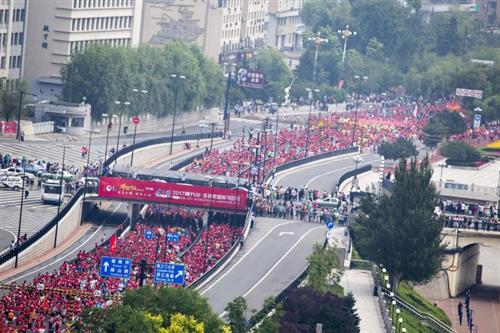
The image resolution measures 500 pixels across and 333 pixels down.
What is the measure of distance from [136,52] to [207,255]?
2476 inches

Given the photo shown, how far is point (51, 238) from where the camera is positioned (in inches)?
5128

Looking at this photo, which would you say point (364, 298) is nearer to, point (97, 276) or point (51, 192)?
point (97, 276)

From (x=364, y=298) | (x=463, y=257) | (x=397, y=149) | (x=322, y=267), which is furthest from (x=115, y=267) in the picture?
(x=397, y=149)

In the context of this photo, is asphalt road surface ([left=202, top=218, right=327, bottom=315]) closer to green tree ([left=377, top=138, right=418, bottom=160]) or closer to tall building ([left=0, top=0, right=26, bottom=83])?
green tree ([left=377, top=138, right=418, bottom=160])

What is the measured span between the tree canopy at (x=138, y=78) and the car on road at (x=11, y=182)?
36569 mm

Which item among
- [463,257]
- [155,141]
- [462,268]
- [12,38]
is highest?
[12,38]

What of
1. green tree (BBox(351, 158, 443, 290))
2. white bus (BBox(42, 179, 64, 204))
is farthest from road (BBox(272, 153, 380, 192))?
green tree (BBox(351, 158, 443, 290))

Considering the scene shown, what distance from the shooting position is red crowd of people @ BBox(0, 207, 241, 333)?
10294 centimetres

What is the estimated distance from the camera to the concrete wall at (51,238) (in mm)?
123625

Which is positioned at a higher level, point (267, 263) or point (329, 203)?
point (329, 203)

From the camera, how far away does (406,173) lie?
132 metres

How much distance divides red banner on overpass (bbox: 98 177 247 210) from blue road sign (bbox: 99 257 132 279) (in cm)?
3164

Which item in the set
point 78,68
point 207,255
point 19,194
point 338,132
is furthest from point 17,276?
point 338,132

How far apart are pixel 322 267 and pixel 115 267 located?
40.2 ft
